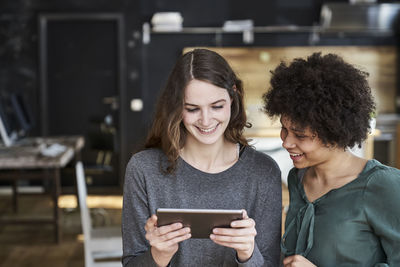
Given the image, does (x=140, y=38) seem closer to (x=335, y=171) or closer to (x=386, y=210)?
(x=335, y=171)

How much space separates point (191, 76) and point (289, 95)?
32 cm

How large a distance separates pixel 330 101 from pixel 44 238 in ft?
14.7

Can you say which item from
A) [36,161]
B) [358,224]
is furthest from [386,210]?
[36,161]

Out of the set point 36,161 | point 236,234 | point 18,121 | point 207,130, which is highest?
point 207,130

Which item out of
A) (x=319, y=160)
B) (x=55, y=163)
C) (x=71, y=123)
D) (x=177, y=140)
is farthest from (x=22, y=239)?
(x=319, y=160)

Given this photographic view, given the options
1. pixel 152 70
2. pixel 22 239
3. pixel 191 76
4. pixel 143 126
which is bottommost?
pixel 22 239

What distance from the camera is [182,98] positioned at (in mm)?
1811

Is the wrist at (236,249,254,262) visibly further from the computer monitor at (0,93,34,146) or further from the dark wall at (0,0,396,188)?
the dark wall at (0,0,396,188)

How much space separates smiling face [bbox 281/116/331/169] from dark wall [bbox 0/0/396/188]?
5966 mm

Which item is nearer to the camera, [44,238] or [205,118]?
[205,118]

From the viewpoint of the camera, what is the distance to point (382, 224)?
1.52 metres

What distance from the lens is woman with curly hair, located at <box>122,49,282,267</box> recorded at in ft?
5.95

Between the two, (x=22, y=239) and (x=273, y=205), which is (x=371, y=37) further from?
(x=273, y=205)

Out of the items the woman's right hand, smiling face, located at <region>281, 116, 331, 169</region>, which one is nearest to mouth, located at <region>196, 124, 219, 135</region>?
smiling face, located at <region>281, 116, 331, 169</region>
